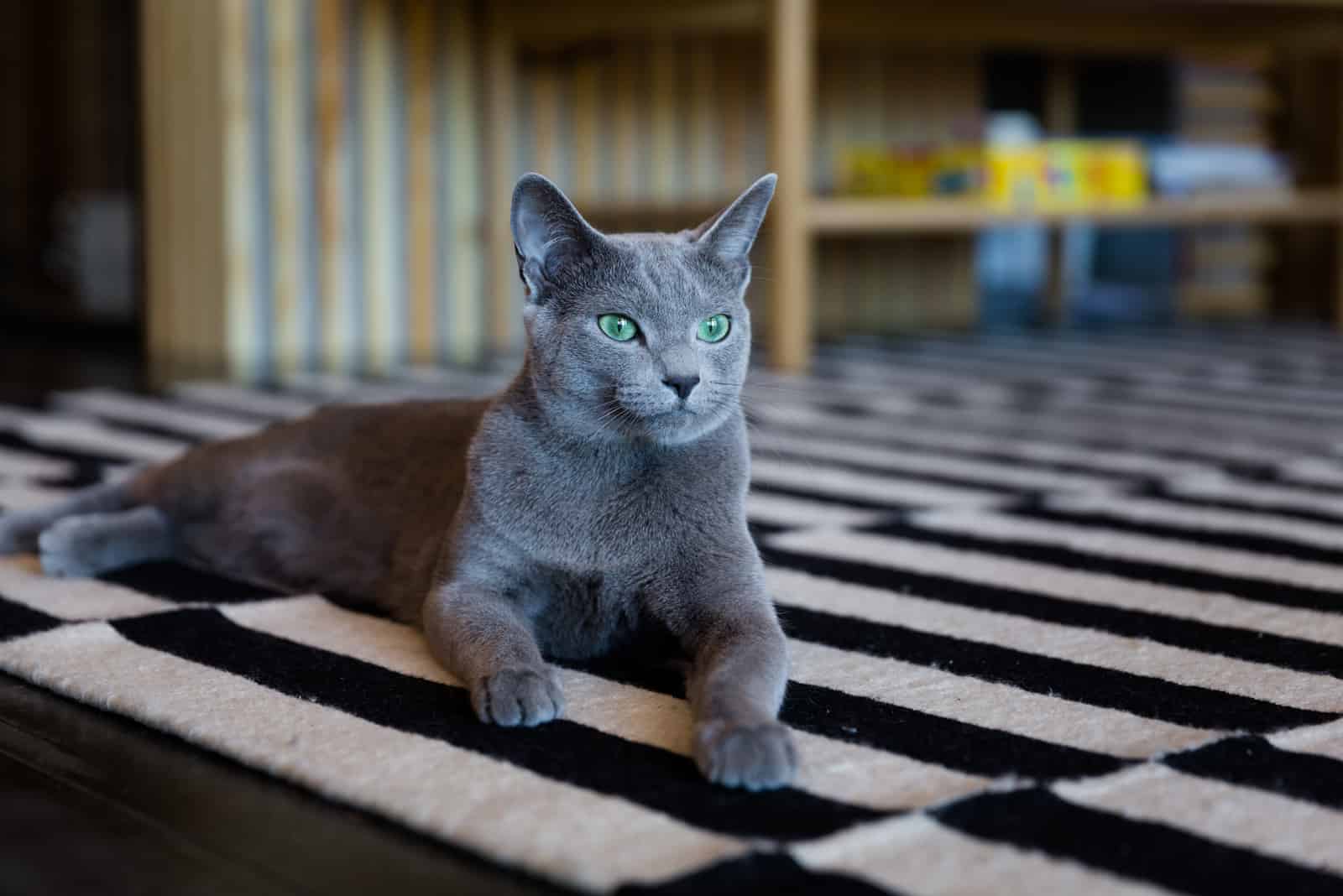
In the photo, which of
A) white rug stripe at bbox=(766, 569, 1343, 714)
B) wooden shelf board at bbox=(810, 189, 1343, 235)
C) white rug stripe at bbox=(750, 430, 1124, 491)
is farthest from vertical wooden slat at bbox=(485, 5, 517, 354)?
white rug stripe at bbox=(766, 569, 1343, 714)

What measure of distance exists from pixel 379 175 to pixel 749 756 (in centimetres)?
259

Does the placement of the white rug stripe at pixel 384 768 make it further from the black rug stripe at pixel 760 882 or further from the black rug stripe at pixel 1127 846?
the black rug stripe at pixel 1127 846

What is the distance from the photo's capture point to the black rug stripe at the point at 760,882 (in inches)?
27.1

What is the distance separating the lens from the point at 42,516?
54.5 inches

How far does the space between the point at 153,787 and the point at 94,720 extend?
0.13 m

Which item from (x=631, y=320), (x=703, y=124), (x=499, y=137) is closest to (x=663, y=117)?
(x=703, y=124)

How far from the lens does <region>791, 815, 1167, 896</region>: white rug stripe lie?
69 centimetres

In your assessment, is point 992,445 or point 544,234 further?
point 992,445

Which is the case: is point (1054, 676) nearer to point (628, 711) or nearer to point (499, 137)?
point (628, 711)

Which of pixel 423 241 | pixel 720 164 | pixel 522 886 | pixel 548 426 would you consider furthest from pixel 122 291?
pixel 522 886

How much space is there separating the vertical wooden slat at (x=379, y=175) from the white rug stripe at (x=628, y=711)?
77.5 inches

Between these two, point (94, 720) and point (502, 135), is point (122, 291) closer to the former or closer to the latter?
point (502, 135)

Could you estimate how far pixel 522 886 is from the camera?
0.71 metres

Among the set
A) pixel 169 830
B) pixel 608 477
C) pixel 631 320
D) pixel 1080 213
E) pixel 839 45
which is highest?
pixel 839 45
